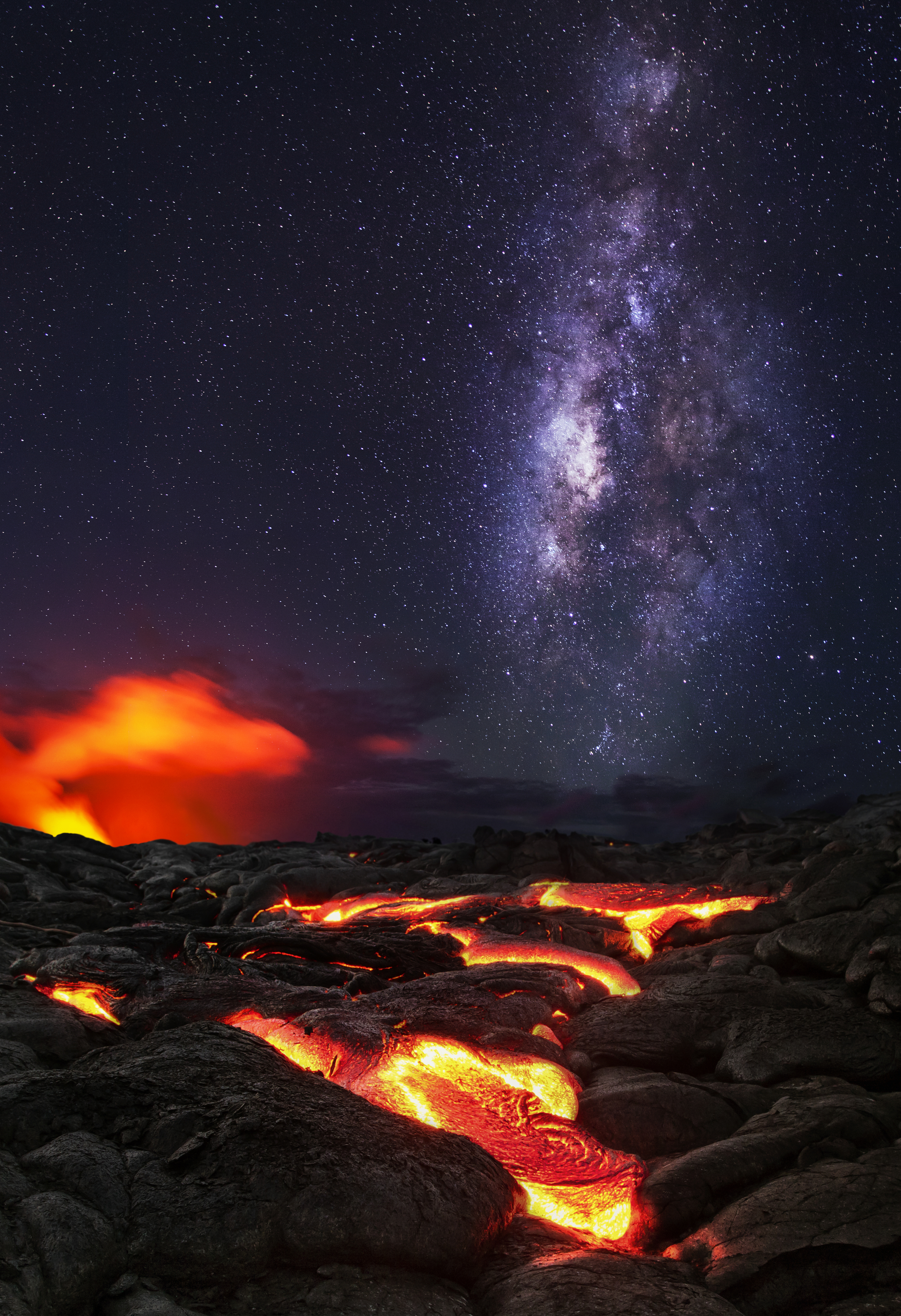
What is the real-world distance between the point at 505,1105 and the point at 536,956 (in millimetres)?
5816

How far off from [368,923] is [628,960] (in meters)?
6.15

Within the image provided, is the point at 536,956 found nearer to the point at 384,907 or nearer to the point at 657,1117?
the point at 657,1117

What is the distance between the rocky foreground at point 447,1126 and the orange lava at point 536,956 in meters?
0.09

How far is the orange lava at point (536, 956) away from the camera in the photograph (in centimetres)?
1055

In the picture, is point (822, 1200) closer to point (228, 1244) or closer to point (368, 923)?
point (228, 1244)

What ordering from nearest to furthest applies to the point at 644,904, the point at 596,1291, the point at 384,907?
the point at 596,1291
the point at 644,904
the point at 384,907

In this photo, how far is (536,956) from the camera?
1188cm

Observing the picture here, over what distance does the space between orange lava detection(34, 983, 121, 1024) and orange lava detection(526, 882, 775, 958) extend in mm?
9303

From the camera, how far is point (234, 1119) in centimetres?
417

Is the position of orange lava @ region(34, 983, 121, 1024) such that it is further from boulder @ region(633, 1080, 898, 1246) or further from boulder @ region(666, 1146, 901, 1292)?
boulder @ region(666, 1146, 901, 1292)

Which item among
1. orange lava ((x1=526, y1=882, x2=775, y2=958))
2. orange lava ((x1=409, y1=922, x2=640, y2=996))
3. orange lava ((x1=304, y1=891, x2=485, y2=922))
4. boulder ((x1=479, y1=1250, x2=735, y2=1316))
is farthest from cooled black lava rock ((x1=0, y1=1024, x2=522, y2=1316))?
orange lava ((x1=304, y1=891, x2=485, y2=922))

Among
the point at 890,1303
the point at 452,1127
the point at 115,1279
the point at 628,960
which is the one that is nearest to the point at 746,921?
the point at 628,960

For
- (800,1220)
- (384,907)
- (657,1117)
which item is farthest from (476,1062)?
(384,907)

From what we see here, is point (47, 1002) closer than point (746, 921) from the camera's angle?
Yes
